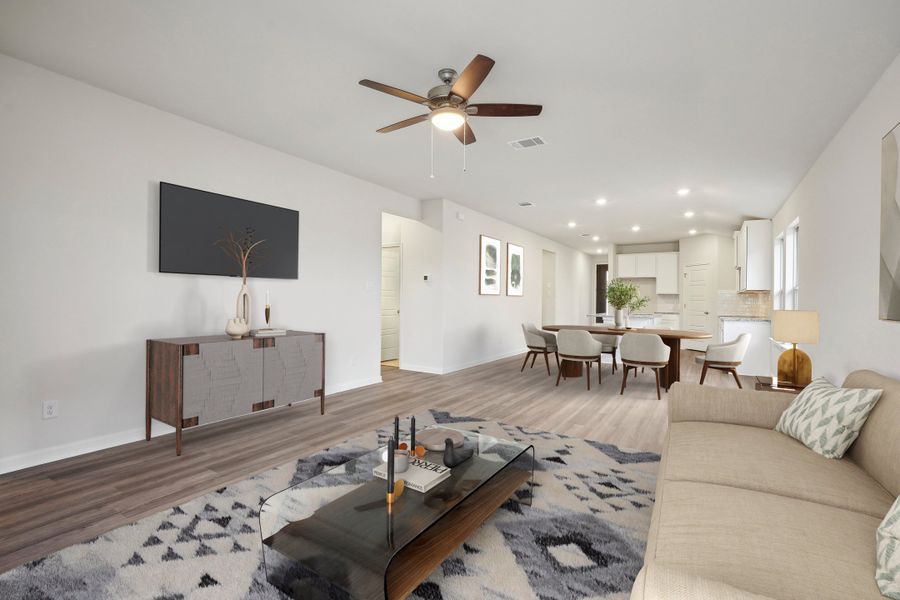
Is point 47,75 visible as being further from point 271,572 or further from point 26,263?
point 271,572

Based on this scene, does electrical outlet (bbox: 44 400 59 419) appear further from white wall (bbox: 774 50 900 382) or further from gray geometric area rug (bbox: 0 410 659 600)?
white wall (bbox: 774 50 900 382)

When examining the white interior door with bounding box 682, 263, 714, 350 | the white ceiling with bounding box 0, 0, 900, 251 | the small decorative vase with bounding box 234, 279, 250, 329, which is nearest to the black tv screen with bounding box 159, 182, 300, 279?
the small decorative vase with bounding box 234, 279, 250, 329

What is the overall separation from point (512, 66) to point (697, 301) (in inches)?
338

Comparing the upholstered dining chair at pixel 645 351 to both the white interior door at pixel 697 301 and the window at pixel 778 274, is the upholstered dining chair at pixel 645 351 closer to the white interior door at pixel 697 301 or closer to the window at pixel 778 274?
the window at pixel 778 274

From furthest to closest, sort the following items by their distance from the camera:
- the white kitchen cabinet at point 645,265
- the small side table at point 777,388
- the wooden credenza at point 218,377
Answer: the white kitchen cabinet at point 645,265 < the small side table at point 777,388 < the wooden credenza at point 218,377

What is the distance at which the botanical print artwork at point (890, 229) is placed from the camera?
2.26 meters

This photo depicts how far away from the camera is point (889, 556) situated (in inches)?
41.6

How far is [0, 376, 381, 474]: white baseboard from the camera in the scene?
8.91ft

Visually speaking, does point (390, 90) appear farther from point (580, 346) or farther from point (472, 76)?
point (580, 346)

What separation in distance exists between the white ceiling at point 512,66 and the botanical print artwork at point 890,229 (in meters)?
0.56

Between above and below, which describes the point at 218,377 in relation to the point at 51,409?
above

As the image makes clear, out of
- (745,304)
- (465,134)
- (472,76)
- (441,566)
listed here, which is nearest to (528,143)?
(465,134)

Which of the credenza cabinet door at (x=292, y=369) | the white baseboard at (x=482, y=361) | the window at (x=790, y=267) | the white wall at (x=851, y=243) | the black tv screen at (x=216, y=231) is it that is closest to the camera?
the white wall at (x=851, y=243)

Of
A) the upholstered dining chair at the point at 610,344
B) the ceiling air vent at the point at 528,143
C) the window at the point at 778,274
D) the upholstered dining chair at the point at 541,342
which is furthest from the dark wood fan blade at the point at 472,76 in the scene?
the window at the point at 778,274
